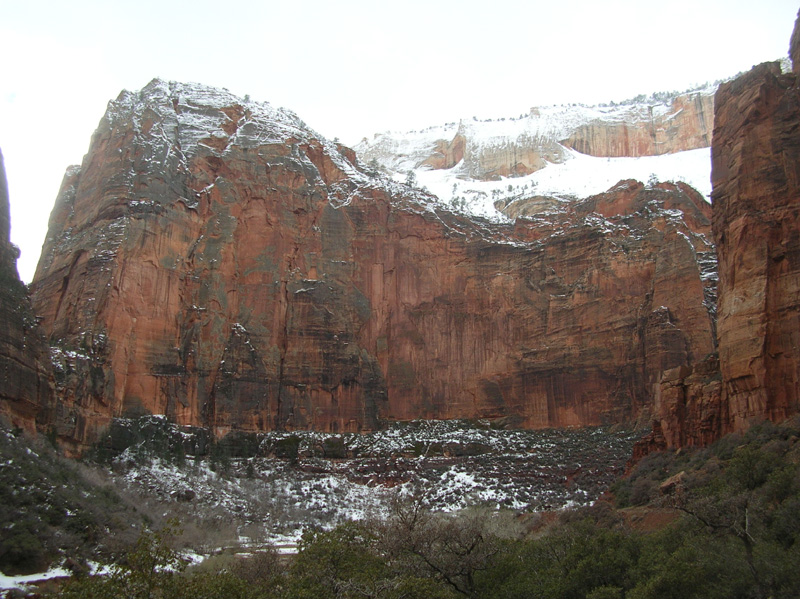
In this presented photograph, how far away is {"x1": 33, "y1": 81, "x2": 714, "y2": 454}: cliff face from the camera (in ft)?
209

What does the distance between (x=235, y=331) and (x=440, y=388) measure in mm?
20205

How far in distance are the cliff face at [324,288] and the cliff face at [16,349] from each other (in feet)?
37.2

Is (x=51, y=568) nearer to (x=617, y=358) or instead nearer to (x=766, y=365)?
(x=766, y=365)

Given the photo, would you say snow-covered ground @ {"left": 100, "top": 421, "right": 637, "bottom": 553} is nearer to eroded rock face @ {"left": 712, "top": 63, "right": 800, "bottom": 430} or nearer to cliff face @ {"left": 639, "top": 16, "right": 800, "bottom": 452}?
cliff face @ {"left": 639, "top": 16, "right": 800, "bottom": 452}

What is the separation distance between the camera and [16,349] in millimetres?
41156

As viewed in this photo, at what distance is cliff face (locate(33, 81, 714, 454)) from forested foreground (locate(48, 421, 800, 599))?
115 feet

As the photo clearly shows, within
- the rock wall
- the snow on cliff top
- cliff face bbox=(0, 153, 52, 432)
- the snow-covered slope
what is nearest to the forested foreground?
cliff face bbox=(0, 153, 52, 432)

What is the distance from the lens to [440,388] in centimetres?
7531

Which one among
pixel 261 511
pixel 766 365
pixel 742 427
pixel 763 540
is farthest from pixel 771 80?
pixel 261 511

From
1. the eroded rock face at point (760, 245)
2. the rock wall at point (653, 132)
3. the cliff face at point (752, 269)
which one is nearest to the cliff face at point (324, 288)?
the cliff face at point (752, 269)

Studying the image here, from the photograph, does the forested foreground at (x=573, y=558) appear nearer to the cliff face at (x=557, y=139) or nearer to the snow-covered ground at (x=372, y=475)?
the snow-covered ground at (x=372, y=475)

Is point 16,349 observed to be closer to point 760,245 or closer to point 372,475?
point 372,475

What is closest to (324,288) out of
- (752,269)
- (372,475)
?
(372,475)

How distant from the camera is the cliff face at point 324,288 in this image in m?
63.8
